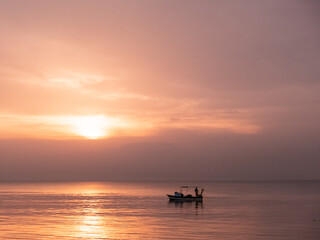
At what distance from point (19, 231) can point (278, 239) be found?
31.4 metres

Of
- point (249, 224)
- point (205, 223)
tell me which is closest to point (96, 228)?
point (205, 223)

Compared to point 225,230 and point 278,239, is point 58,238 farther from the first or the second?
point 278,239

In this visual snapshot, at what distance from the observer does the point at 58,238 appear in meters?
49.0

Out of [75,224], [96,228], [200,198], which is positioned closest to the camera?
[96,228]

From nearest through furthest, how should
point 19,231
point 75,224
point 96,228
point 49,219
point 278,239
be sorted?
point 278,239
point 19,231
point 96,228
point 75,224
point 49,219

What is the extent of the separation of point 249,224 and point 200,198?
50.4 m

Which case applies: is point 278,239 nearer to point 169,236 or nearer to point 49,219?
point 169,236

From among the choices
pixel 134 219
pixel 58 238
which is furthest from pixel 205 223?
pixel 58 238

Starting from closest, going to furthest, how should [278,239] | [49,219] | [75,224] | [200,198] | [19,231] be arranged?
[278,239] → [19,231] → [75,224] → [49,219] → [200,198]

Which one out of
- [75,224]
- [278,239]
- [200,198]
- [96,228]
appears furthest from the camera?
[200,198]

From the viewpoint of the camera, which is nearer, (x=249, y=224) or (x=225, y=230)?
(x=225, y=230)

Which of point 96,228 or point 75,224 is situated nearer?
point 96,228

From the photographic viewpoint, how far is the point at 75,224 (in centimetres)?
6253

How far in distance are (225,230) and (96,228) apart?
1727cm
